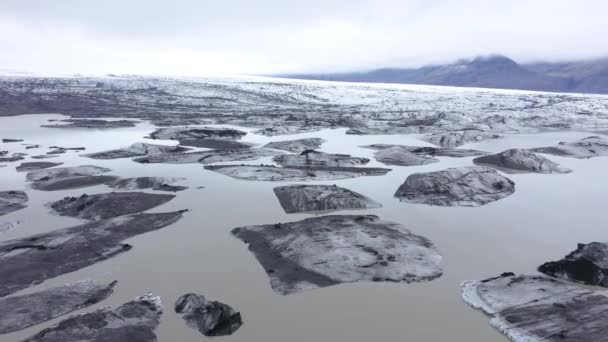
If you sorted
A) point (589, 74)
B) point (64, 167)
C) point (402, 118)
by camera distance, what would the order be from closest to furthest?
point (64, 167), point (402, 118), point (589, 74)

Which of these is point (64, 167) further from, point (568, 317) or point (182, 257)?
point (568, 317)

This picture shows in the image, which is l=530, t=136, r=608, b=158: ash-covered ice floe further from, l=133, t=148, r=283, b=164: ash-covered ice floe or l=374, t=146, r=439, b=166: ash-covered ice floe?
l=133, t=148, r=283, b=164: ash-covered ice floe

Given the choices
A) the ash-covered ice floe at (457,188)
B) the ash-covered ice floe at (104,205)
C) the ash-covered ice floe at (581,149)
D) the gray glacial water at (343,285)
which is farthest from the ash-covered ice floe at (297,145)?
the ash-covered ice floe at (581,149)

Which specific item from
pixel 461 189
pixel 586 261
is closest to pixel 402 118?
pixel 461 189

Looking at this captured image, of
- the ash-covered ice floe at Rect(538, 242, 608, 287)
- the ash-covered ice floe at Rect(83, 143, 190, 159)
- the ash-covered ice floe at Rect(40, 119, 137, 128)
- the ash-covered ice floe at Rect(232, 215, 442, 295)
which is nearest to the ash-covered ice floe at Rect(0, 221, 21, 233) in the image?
the ash-covered ice floe at Rect(232, 215, 442, 295)

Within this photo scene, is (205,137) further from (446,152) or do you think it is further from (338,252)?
(338,252)
